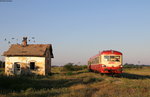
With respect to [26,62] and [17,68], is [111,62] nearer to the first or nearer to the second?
[26,62]

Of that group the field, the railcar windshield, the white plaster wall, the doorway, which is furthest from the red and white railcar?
the doorway

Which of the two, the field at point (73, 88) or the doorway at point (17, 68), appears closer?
the field at point (73, 88)

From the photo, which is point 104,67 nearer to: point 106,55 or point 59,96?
point 106,55

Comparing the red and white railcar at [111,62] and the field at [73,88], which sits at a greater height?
the red and white railcar at [111,62]

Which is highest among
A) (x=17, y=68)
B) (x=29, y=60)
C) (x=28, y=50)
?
(x=28, y=50)

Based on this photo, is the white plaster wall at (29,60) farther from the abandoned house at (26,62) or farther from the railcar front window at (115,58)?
the railcar front window at (115,58)

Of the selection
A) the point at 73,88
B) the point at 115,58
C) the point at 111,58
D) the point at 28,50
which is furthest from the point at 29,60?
the point at 73,88

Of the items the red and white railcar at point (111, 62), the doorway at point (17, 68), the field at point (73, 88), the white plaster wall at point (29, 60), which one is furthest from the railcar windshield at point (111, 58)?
the doorway at point (17, 68)

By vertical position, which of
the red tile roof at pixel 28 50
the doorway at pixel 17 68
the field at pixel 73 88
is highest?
the red tile roof at pixel 28 50

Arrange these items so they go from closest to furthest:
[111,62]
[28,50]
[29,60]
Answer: [111,62]
[29,60]
[28,50]

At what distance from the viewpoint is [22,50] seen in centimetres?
3052

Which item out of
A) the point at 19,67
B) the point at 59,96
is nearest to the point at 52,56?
the point at 19,67

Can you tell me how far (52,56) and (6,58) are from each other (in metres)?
7.93

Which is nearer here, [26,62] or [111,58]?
[111,58]
